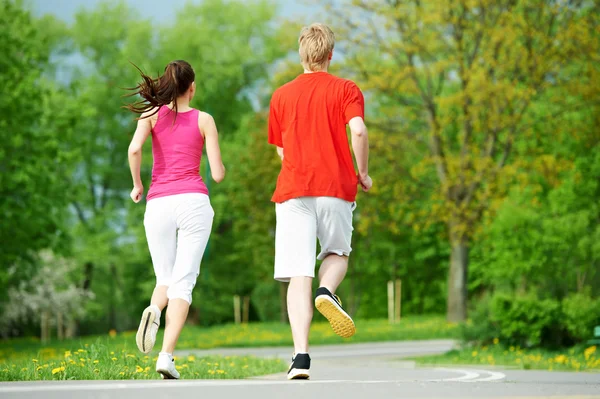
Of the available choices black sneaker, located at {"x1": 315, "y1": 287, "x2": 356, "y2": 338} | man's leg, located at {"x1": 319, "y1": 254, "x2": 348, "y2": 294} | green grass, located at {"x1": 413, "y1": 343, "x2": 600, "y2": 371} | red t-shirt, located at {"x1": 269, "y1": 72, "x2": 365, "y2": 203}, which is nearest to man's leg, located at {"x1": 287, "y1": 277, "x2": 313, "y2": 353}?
man's leg, located at {"x1": 319, "y1": 254, "x2": 348, "y2": 294}

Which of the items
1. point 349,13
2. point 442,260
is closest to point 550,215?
point 349,13

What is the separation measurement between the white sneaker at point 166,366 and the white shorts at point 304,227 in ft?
2.98

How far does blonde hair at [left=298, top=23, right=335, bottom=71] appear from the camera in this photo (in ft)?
23.0

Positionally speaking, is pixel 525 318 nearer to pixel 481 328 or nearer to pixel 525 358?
pixel 481 328

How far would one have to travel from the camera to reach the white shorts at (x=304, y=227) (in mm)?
6949

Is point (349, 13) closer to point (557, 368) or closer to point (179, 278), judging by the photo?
point (557, 368)

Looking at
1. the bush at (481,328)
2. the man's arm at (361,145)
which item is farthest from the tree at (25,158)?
the man's arm at (361,145)

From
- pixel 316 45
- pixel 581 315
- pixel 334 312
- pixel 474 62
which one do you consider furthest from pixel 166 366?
pixel 474 62

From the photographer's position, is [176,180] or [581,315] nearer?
[176,180]

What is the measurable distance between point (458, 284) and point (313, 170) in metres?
24.3

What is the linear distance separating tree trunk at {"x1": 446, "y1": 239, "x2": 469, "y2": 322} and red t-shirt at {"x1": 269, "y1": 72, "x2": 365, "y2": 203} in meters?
23.7

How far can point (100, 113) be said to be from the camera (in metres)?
46.9

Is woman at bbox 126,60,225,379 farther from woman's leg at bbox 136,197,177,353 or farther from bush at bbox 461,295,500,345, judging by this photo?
bush at bbox 461,295,500,345

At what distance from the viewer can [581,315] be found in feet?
52.0
